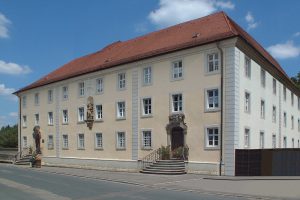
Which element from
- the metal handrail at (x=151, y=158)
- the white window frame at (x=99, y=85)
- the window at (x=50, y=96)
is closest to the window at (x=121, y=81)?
the white window frame at (x=99, y=85)

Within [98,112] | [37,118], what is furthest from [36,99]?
[98,112]

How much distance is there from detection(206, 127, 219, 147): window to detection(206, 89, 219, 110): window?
1.42 m

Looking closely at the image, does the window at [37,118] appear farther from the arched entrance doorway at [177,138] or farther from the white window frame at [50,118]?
the arched entrance doorway at [177,138]

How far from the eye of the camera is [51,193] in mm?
15828

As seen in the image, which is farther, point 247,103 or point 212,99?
point 247,103

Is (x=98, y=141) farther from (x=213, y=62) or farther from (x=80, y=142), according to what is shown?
(x=213, y=62)

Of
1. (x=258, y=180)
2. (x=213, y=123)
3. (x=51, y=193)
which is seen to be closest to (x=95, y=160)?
(x=213, y=123)

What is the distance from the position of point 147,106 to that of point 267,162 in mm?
10492

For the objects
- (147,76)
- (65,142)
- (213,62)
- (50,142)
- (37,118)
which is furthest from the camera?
(37,118)

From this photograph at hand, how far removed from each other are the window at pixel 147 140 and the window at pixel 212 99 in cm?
577

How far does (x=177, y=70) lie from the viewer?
29.4 meters

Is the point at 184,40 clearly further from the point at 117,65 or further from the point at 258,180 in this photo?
the point at 258,180

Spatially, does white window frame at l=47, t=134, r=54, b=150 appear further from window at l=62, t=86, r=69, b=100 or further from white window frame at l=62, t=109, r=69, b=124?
window at l=62, t=86, r=69, b=100

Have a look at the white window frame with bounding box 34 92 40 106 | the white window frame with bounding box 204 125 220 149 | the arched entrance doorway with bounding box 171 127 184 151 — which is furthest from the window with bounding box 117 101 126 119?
the white window frame with bounding box 34 92 40 106
